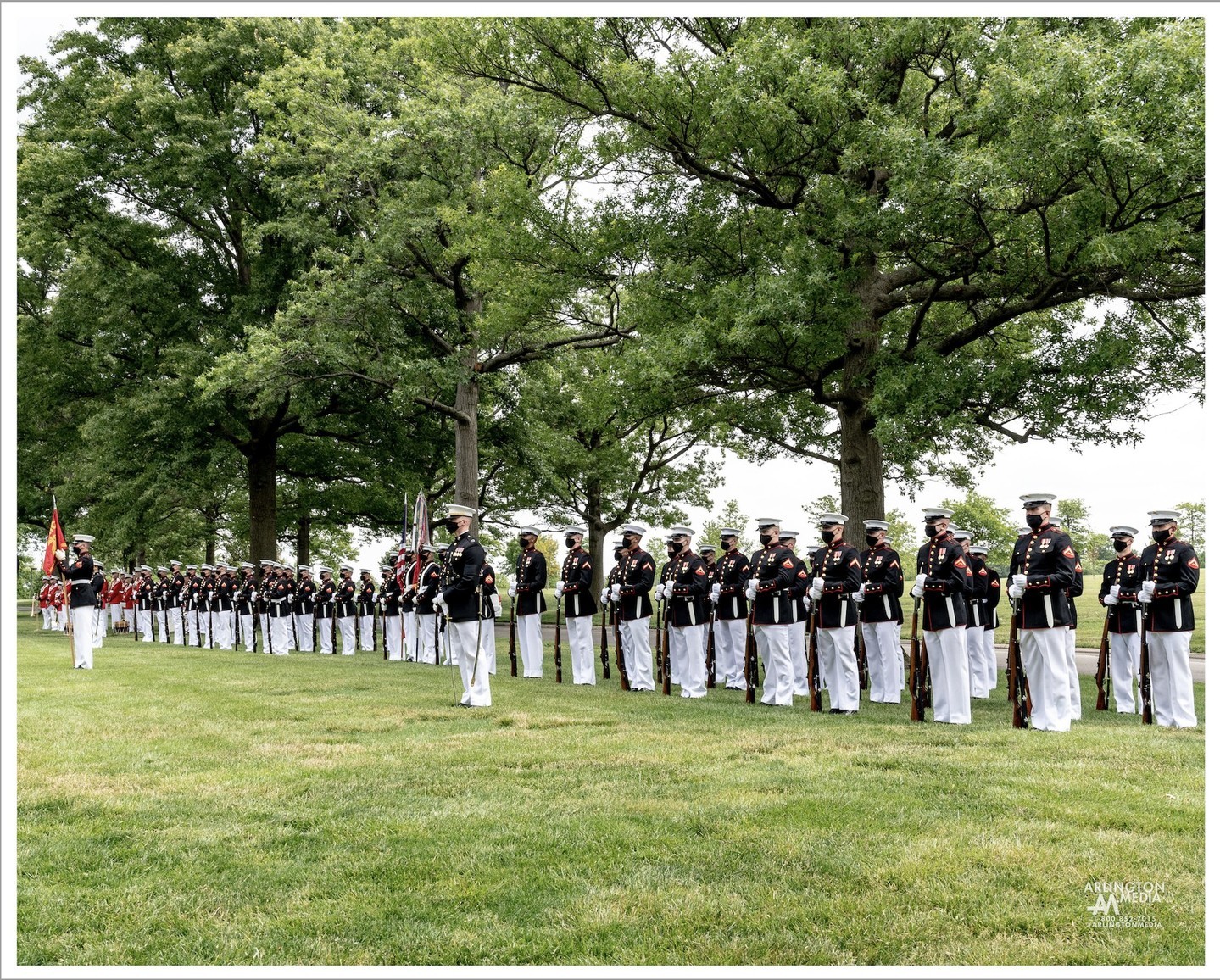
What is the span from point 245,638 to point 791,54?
67.7ft

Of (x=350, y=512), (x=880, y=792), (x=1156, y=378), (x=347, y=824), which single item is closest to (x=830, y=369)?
(x=1156, y=378)

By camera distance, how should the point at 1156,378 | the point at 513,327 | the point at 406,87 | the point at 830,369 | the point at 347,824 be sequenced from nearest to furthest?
the point at 347,824 < the point at 1156,378 < the point at 830,369 < the point at 513,327 < the point at 406,87

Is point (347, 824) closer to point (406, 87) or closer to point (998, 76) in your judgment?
point (998, 76)

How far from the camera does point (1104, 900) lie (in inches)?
187

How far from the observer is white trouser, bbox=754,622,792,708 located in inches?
486

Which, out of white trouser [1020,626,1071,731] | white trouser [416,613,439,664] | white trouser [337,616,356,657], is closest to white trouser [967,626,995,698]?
white trouser [1020,626,1071,731]

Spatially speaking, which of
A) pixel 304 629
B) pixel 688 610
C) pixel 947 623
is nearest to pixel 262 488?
pixel 304 629

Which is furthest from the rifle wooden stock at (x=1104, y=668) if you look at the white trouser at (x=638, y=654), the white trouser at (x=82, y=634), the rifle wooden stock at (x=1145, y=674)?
the white trouser at (x=82, y=634)

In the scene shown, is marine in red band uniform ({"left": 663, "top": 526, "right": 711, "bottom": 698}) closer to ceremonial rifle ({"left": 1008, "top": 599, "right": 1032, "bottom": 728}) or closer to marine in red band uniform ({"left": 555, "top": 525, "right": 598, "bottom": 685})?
marine in red band uniform ({"left": 555, "top": 525, "right": 598, "bottom": 685})

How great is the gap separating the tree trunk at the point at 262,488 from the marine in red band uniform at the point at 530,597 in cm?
1393

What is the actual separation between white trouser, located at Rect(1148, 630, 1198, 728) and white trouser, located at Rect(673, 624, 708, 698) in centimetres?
522

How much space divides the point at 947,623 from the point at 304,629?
18441mm

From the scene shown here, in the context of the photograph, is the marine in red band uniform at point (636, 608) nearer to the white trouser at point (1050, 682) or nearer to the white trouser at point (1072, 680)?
the white trouser at point (1072, 680)

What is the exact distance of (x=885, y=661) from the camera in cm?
1299
